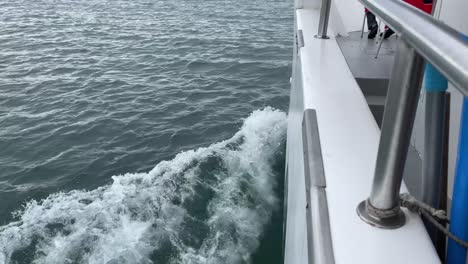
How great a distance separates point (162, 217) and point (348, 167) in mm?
3704

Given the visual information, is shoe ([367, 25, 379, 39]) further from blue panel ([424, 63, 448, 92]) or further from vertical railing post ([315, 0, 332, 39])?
blue panel ([424, 63, 448, 92])

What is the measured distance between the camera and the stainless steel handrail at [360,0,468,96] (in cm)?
67

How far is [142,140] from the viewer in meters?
7.10

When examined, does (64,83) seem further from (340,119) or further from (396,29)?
(396,29)

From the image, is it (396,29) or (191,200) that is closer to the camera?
(396,29)

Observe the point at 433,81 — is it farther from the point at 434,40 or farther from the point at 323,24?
the point at 323,24

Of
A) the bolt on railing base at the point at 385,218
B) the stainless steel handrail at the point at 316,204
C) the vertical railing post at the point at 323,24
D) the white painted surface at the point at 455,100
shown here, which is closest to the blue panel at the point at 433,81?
the bolt on railing base at the point at 385,218

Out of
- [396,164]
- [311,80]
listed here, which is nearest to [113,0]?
[311,80]

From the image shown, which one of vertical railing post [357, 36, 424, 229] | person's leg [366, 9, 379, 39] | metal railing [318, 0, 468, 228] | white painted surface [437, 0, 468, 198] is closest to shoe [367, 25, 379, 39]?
person's leg [366, 9, 379, 39]

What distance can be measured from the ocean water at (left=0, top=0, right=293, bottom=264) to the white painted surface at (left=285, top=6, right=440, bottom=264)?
2508 mm

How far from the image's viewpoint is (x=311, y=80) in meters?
2.48

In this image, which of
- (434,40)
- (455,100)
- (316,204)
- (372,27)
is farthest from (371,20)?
(434,40)

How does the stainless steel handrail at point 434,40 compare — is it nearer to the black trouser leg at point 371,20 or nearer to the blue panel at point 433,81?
the blue panel at point 433,81

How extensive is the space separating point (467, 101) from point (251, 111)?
23.3 ft
